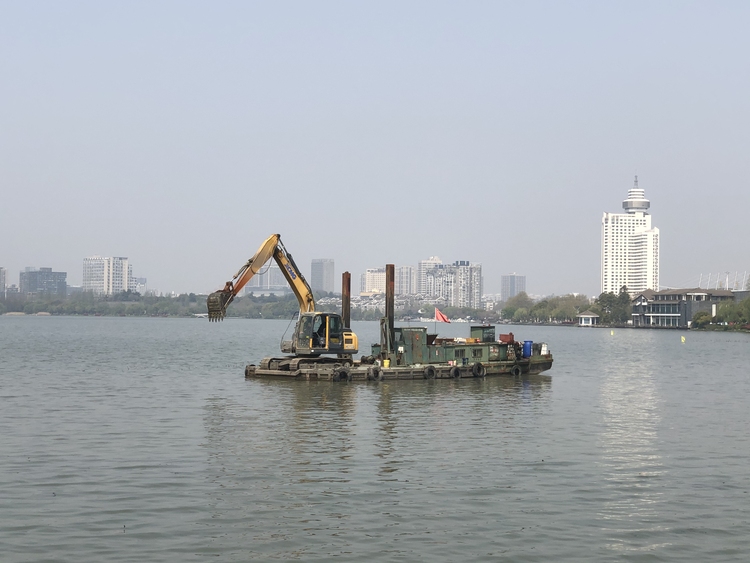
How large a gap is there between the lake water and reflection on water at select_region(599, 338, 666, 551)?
78 mm

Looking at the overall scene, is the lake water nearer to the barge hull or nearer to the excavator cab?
the barge hull

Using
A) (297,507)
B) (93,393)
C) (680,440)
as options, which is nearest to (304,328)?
(93,393)

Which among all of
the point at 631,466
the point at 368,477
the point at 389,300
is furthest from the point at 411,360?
the point at 368,477

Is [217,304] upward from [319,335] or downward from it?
upward

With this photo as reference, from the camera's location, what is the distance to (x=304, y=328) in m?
53.8

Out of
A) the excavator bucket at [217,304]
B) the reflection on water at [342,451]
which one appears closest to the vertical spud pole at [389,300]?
the reflection on water at [342,451]

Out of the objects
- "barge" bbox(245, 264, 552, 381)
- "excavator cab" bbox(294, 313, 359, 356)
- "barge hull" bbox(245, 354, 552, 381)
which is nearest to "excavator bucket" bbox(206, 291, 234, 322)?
"excavator cab" bbox(294, 313, 359, 356)

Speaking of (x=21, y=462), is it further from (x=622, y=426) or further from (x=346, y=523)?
(x=622, y=426)

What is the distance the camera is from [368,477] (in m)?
23.1

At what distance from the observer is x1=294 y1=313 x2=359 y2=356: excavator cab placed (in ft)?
176

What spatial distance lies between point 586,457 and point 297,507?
10.6 metres

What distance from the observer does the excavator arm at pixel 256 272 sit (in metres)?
51.3

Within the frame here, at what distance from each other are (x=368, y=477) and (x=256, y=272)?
1333 inches

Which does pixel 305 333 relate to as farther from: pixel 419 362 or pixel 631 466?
pixel 631 466
